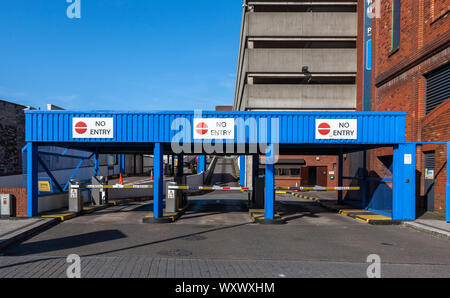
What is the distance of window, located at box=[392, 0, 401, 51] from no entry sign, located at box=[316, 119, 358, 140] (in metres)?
8.60

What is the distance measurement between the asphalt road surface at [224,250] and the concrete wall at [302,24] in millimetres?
28522

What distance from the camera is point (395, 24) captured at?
19312 mm

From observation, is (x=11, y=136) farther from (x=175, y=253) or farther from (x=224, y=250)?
(x=224, y=250)

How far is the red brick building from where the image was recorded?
48.9ft

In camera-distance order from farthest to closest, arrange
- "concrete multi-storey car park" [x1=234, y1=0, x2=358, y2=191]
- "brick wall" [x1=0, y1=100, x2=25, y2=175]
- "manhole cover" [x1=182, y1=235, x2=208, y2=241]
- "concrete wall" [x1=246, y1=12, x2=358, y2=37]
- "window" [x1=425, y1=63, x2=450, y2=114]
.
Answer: "concrete wall" [x1=246, y1=12, x2=358, y2=37] → "concrete multi-storey car park" [x1=234, y1=0, x2=358, y2=191] → "brick wall" [x1=0, y1=100, x2=25, y2=175] → "window" [x1=425, y1=63, x2=450, y2=114] → "manhole cover" [x1=182, y1=235, x2=208, y2=241]

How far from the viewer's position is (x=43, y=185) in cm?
1625

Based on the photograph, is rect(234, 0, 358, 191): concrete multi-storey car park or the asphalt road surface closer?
the asphalt road surface

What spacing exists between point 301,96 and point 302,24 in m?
8.23

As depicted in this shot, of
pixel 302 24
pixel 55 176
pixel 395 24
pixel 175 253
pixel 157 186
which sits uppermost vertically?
pixel 302 24

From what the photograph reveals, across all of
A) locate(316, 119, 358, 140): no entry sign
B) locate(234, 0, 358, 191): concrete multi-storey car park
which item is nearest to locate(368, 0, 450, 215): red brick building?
locate(316, 119, 358, 140): no entry sign

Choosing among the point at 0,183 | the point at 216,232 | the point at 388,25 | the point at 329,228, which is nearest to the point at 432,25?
the point at 388,25

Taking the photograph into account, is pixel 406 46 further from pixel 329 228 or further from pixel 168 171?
pixel 168 171

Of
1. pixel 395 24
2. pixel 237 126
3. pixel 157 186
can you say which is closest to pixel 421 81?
pixel 395 24

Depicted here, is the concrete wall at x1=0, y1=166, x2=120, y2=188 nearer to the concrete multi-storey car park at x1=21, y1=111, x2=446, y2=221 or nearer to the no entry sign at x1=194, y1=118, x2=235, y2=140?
the concrete multi-storey car park at x1=21, y1=111, x2=446, y2=221
